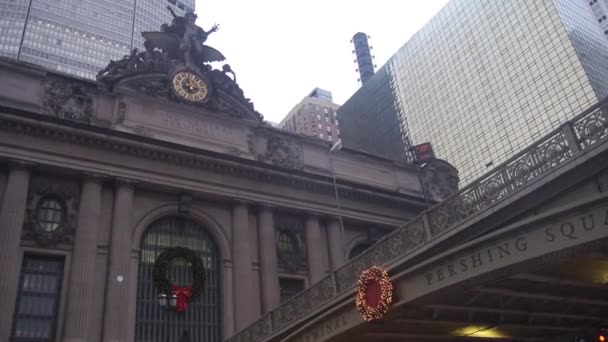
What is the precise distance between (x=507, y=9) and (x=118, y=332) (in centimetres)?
7177

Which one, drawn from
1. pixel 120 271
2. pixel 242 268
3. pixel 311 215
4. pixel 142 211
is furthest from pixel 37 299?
pixel 311 215

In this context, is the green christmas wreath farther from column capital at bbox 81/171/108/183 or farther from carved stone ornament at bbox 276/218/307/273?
carved stone ornament at bbox 276/218/307/273

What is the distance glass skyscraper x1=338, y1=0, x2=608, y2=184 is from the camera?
71625 mm

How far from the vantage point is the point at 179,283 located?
26375mm

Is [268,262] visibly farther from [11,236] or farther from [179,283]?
[11,236]

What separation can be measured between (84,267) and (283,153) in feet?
42.9

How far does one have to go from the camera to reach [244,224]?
94.5 ft

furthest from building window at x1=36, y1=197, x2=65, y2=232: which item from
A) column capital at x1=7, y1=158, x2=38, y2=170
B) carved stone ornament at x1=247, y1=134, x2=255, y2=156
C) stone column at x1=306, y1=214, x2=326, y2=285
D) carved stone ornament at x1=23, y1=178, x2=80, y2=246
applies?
stone column at x1=306, y1=214, x2=326, y2=285

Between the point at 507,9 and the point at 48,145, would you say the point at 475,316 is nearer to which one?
the point at 48,145

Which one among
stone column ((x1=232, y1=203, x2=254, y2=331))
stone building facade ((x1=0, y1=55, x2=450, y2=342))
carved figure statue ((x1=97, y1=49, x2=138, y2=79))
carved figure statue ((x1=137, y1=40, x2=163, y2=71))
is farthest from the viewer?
carved figure statue ((x1=137, y1=40, x2=163, y2=71))

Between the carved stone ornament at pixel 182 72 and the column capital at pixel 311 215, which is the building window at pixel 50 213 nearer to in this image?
the carved stone ornament at pixel 182 72

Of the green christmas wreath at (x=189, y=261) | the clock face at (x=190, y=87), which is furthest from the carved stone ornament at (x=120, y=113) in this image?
the green christmas wreath at (x=189, y=261)

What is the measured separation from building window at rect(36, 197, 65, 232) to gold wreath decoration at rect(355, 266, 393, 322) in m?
15.1

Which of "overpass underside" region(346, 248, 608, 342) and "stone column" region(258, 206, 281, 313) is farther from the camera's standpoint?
"stone column" region(258, 206, 281, 313)
